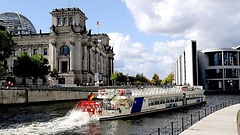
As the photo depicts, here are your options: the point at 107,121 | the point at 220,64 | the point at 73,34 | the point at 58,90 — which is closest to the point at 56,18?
the point at 73,34

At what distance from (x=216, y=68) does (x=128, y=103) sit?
10164 centimetres

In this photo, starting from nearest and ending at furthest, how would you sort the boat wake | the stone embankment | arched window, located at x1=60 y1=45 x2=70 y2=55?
the stone embankment, the boat wake, arched window, located at x1=60 y1=45 x2=70 y2=55

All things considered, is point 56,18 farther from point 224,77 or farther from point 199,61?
point 224,77

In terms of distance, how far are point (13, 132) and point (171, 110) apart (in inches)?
1462

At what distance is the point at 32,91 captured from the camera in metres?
83.5

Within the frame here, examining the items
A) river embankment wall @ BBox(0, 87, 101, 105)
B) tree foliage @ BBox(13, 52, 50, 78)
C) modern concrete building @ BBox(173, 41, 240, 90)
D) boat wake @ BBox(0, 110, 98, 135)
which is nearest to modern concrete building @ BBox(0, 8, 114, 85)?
tree foliage @ BBox(13, 52, 50, 78)

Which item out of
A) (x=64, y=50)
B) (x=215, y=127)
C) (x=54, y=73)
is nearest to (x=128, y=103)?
(x=215, y=127)

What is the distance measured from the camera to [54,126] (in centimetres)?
4097

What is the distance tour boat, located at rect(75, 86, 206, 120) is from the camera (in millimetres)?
49938

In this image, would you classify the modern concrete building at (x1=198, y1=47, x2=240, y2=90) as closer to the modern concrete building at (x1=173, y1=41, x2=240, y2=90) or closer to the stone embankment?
the modern concrete building at (x1=173, y1=41, x2=240, y2=90)

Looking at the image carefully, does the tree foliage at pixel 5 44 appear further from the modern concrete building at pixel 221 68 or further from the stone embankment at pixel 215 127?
the modern concrete building at pixel 221 68

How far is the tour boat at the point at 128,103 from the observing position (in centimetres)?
4994

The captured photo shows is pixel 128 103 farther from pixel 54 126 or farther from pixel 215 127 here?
pixel 215 127

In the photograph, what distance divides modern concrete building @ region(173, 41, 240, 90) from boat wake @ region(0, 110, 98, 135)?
101 metres
